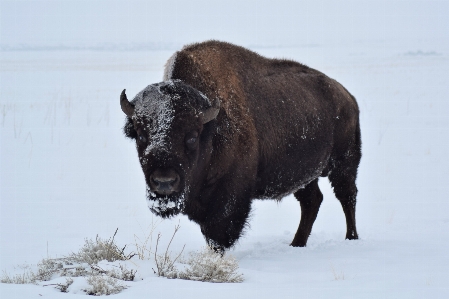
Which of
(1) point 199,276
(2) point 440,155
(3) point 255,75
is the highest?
(3) point 255,75

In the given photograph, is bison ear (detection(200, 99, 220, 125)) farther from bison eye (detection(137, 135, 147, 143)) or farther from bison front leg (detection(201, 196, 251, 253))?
bison front leg (detection(201, 196, 251, 253))

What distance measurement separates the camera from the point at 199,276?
14.8 feet

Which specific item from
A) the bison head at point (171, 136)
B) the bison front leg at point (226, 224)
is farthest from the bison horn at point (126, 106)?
the bison front leg at point (226, 224)

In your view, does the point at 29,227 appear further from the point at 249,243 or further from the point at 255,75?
the point at 255,75

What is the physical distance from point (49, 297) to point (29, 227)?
3.89 metres

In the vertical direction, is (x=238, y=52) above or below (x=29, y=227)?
above

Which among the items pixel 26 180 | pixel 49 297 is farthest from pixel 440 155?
pixel 49 297

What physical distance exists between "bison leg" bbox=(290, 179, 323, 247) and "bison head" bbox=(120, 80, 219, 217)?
6.74ft

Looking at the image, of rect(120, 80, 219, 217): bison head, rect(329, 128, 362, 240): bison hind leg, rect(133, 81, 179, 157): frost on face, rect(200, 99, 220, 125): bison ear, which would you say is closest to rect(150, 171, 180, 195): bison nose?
rect(120, 80, 219, 217): bison head

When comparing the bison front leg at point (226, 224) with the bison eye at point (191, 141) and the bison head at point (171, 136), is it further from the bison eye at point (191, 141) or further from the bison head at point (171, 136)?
the bison eye at point (191, 141)

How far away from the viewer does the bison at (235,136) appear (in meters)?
5.33

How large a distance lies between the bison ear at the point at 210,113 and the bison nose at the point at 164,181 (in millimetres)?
733

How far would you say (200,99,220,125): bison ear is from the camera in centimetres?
549

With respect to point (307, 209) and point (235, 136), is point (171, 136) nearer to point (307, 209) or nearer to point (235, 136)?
point (235, 136)
